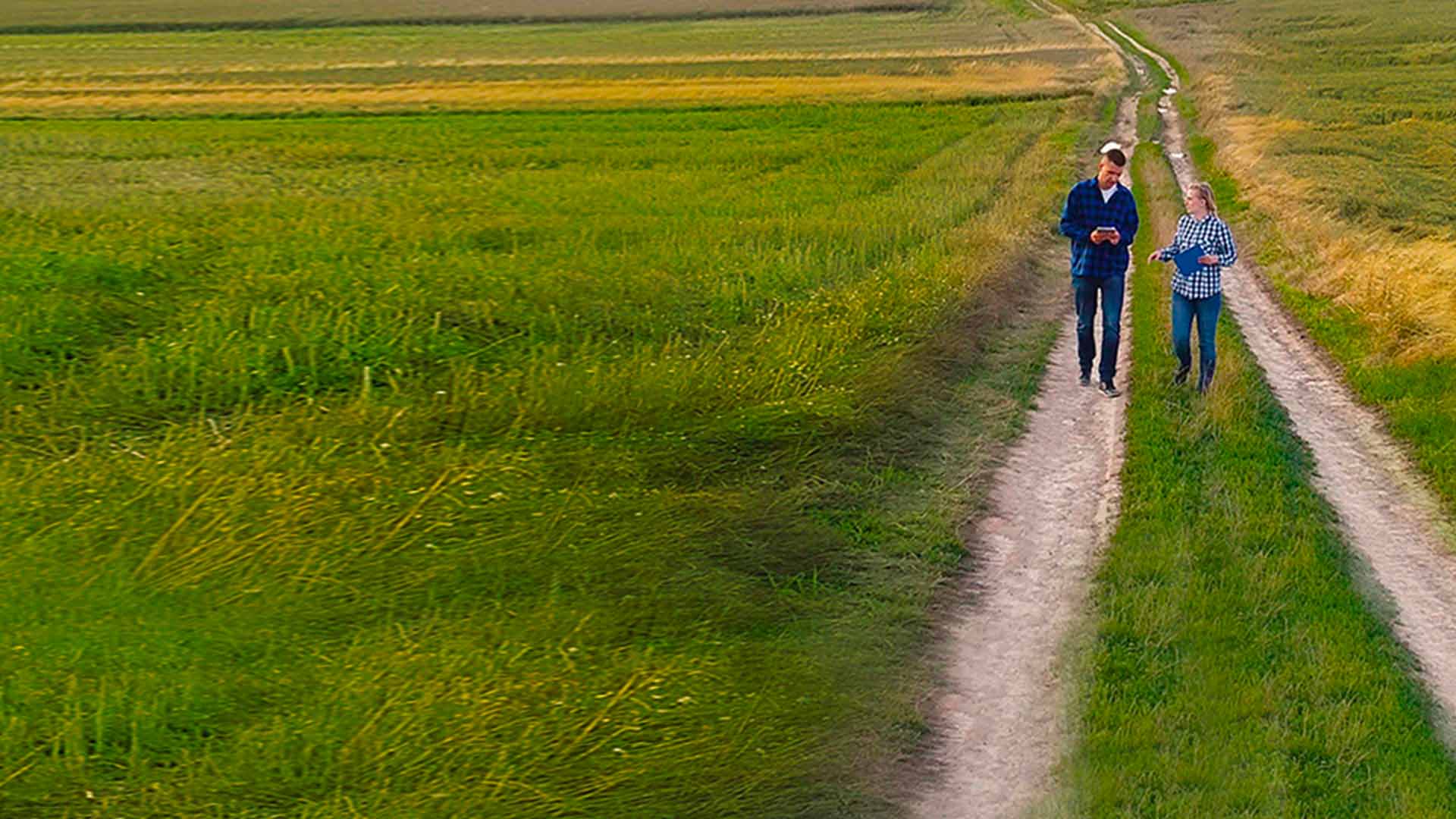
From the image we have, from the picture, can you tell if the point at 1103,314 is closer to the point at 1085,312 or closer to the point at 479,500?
the point at 1085,312

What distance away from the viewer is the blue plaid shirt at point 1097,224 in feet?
40.7

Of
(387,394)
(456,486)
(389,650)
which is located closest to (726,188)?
(387,394)

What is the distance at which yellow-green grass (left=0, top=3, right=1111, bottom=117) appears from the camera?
152 ft

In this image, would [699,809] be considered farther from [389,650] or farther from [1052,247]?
[1052,247]

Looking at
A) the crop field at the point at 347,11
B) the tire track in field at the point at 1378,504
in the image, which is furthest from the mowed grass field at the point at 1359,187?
the crop field at the point at 347,11

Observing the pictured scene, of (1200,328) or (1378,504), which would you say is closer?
(1378,504)

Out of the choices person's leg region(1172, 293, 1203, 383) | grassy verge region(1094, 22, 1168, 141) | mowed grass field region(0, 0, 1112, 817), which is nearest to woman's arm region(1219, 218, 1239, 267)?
person's leg region(1172, 293, 1203, 383)

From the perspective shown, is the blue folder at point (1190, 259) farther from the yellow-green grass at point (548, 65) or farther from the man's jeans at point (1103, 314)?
the yellow-green grass at point (548, 65)

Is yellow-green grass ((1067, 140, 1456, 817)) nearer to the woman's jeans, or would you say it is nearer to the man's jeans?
the woman's jeans

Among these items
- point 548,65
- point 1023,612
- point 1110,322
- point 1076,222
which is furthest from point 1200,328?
point 548,65

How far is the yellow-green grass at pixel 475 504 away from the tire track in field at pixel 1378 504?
2352 millimetres

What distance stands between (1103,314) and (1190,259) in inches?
39.0

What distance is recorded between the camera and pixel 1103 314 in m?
12.8

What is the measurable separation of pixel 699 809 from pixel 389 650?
174 centimetres
